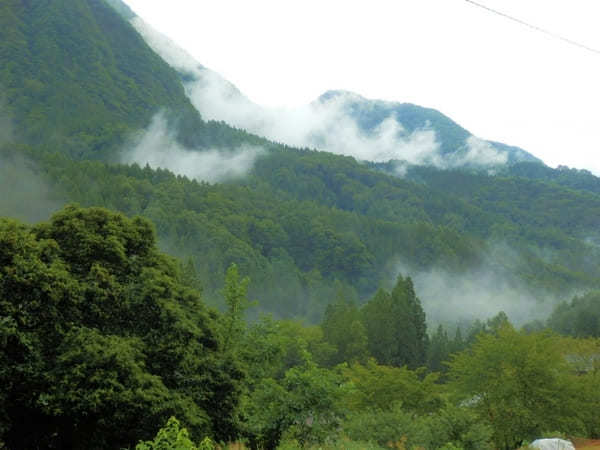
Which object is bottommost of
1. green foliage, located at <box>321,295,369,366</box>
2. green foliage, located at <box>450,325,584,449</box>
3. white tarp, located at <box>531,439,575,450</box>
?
white tarp, located at <box>531,439,575,450</box>

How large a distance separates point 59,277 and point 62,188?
424 feet

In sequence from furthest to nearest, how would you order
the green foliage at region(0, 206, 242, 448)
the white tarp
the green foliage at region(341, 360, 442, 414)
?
the green foliage at region(341, 360, 442, 414) → the white tarp → the green foliage at region(0, 206, 242, 448)

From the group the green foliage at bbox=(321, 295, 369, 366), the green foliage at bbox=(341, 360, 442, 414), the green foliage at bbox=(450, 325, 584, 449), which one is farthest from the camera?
the green foliage at bbox=(321, 295, 369, 366)

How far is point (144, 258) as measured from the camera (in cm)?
2180

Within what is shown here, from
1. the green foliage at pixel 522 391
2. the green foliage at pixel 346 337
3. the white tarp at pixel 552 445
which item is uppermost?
the green foliage at pixel 346 337

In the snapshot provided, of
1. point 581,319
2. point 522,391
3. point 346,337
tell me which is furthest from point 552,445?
point 581,319

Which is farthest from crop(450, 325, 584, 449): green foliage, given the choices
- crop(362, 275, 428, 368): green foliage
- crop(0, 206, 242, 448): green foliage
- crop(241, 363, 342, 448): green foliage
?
crop(362, 275, 428, 368): green foliage

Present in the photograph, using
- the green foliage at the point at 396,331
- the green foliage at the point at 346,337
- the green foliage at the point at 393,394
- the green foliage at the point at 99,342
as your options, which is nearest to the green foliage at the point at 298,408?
the green foliage at the point at 99,342

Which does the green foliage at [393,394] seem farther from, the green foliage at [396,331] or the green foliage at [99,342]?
the green foliage at [396,331]

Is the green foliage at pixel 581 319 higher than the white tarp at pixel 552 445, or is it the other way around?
the green foliage at pixel 581 319

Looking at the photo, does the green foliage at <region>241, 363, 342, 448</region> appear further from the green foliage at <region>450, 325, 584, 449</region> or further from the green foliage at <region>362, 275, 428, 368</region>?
the green foliage at <region>362, 275, 428, 368</region>

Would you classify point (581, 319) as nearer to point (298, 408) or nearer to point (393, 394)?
point (393, 394)

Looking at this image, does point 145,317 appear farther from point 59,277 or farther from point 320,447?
point 320,447

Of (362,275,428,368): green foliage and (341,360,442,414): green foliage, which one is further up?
(362,275,428,368): green foliage
